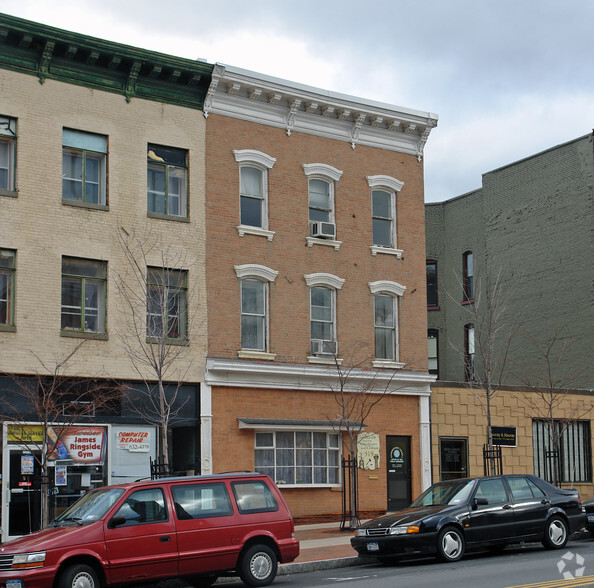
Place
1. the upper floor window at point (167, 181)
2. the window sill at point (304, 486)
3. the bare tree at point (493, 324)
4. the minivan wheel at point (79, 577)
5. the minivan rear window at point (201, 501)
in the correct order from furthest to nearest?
1. the bare tree at point (493, 324)
2. the window sill at point (304, 486)
3. the upper floor window at point (167, 181)
4. the minivan rear window at point (201, 501)
5. the minivan wheel at point (79, 577)

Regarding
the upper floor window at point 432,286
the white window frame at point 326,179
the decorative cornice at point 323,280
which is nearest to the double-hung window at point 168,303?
the decorative cornice at point 323,280

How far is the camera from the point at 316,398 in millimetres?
26141

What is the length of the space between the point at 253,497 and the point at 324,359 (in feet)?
37.5

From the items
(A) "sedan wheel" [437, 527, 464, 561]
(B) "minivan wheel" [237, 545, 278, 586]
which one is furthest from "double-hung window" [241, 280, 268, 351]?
(B) "minivan wheel" [237, 545, 278, 586]

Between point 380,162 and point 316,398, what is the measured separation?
7.19 meters

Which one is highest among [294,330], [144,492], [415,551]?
[294,330]

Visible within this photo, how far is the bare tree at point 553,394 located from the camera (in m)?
29.4

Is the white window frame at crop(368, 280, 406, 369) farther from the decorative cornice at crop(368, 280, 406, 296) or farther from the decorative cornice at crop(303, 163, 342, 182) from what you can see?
the decorative cornice at crop(303, 163, 342, 182)

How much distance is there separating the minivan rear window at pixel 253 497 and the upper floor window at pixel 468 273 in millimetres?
25264

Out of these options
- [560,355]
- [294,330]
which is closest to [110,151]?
[294,330]

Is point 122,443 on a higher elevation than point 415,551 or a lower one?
higher

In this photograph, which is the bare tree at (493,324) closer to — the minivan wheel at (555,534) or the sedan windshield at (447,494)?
the minivan wheel at (555,534)

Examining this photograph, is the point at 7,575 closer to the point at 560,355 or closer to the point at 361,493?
the point at 361,493

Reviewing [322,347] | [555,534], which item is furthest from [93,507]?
[322,347]
